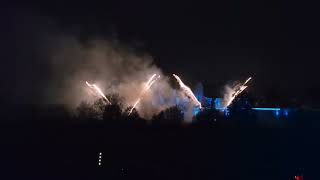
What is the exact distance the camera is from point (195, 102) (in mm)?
42812

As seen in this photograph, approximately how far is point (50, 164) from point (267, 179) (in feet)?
42.5

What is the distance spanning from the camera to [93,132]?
92.1 feet

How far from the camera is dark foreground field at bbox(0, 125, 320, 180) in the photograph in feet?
66.3

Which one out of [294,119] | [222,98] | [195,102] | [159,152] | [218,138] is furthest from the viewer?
[222,98]

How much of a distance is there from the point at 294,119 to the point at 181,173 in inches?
802

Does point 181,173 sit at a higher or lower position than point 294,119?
lower

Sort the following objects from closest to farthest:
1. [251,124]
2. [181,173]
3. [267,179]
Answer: [267,179], [181,173], [251,124]

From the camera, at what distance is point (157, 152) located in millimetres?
24031

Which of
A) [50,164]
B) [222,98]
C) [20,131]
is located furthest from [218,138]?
[222,98]

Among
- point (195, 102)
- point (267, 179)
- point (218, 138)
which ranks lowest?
point (267, 179)

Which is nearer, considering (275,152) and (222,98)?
(275,152)

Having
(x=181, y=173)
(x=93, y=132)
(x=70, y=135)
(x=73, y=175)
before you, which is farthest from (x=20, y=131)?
(x=181, y=173)

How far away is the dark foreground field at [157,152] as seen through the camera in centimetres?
2020

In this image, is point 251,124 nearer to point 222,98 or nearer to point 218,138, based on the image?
point 218,138
